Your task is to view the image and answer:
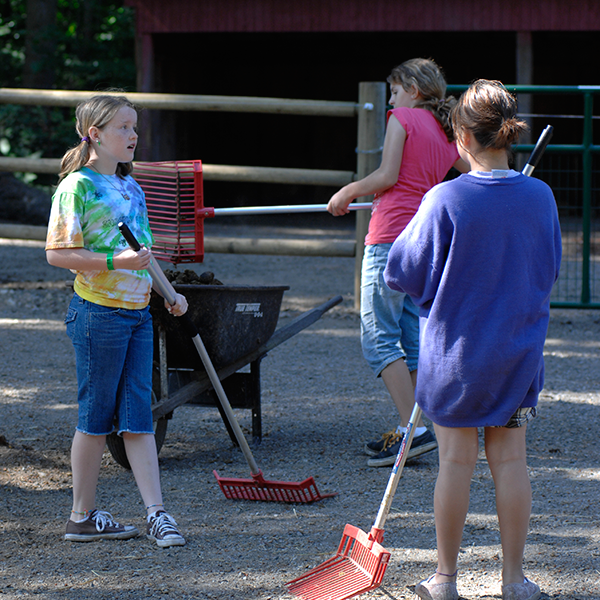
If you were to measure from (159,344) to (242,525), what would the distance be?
90 centimetres

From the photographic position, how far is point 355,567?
8.27 ft

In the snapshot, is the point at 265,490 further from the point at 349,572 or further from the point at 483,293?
the point at 483,293

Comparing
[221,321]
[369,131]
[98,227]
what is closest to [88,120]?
[98,227]

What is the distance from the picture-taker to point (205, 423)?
4.41m

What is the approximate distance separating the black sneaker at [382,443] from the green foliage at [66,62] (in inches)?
447

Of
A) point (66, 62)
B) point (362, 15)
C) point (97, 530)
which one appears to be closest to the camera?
point (97, 530)

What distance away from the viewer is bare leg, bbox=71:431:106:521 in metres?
2.88

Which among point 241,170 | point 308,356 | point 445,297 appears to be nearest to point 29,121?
point 241,170

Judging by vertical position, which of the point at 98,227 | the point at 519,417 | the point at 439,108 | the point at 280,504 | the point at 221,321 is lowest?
the point at 280,504

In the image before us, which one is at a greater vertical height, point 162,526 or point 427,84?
point 427,84

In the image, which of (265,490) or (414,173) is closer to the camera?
(265,490)

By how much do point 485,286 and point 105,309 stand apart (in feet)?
4.31

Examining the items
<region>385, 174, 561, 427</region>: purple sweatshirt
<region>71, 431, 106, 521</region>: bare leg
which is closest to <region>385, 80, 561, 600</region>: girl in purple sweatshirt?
<region>385, 174, 561, 427</region>: purple sweatshirt

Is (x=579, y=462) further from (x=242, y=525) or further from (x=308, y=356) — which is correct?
(x=308, y=356)
